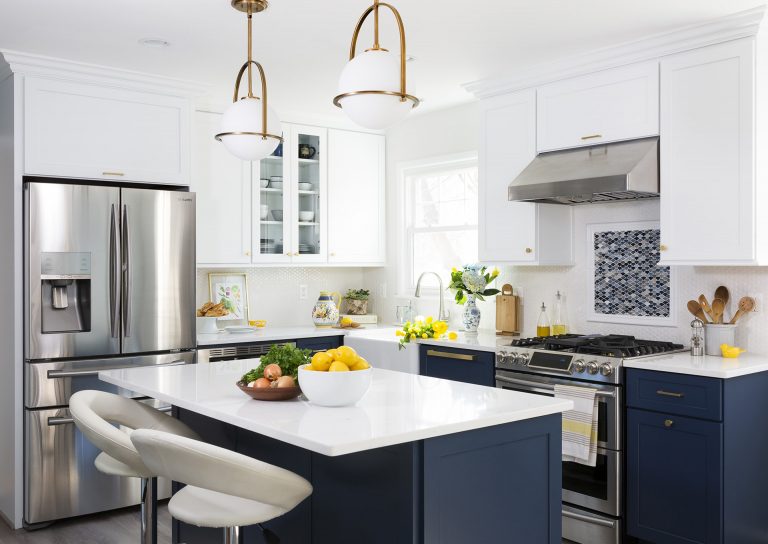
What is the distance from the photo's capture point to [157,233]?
442 cm

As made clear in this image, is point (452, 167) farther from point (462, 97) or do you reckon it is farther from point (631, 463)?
point (631, 463)

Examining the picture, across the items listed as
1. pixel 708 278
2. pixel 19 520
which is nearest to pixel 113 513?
pixel 19 520

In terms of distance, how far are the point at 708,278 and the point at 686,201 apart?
52 cm

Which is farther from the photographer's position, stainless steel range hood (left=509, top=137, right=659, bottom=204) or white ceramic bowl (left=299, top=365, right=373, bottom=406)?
stainless steel range hood (left=509, top=137, right=659, bottom=204)

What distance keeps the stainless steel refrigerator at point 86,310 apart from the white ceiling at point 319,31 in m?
0.78

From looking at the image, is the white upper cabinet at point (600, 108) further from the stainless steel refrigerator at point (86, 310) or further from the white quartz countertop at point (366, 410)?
the stainless steel refrigerator at point (86, 310)

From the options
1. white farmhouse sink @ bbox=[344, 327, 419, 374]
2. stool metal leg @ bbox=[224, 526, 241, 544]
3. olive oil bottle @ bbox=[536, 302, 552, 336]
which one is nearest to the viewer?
stool metal leg @ bbox=[224, 526, 241, 544]

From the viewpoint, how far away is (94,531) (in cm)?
401

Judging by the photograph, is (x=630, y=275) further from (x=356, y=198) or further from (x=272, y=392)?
(x=272, y=392)

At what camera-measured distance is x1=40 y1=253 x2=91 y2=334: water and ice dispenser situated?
13.4 ft

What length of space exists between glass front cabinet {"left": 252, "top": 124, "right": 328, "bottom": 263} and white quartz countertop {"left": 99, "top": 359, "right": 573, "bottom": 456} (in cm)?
232

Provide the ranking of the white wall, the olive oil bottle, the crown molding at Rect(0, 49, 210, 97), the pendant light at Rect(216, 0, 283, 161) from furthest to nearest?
the white wall → the olive oil bottle → the crown molding at Rect(0, 49, 210, 97) → the pendant light at Rect(216, 0, 283, 161)

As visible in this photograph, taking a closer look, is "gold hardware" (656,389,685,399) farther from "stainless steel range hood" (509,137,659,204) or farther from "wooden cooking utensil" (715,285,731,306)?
"stainless steel range hood" (509,137,659,204)

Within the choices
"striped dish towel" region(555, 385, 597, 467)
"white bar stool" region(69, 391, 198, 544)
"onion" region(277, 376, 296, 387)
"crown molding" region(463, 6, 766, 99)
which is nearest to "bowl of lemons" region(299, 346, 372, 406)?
"onion" region(277, 376, 296, 387)
